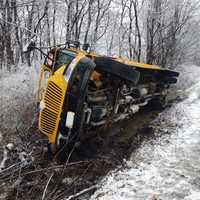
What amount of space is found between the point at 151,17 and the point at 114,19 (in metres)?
3.23

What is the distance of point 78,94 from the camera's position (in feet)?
15.5

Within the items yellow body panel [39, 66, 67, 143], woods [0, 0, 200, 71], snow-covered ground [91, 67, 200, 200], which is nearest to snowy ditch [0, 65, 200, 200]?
snow-covered ground [91, 67, 200, 200]

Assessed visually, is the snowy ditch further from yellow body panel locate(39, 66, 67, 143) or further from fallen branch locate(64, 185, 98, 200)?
yellow body panel locate(39, 66, 67, 143)

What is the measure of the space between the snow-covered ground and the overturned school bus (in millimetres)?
987

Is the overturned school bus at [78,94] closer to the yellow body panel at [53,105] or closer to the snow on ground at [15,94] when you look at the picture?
→ the yellow body panel at [53,105]

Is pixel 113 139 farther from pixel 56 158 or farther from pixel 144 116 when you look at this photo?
pixel 144 116

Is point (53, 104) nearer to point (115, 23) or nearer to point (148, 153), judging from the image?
point (148, 153)

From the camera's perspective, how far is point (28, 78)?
321 inches

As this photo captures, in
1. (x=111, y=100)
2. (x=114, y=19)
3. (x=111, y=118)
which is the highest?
(x=114, y=19)

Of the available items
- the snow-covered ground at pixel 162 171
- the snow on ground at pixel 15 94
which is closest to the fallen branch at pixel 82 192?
the snow-covered ground at pixel 162 171

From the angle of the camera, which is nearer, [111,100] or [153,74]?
[111,100]

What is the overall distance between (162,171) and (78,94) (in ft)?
6.20

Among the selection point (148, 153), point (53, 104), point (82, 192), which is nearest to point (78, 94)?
point (53, 104)

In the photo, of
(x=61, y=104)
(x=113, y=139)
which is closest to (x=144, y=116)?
(x=113, y=139)
